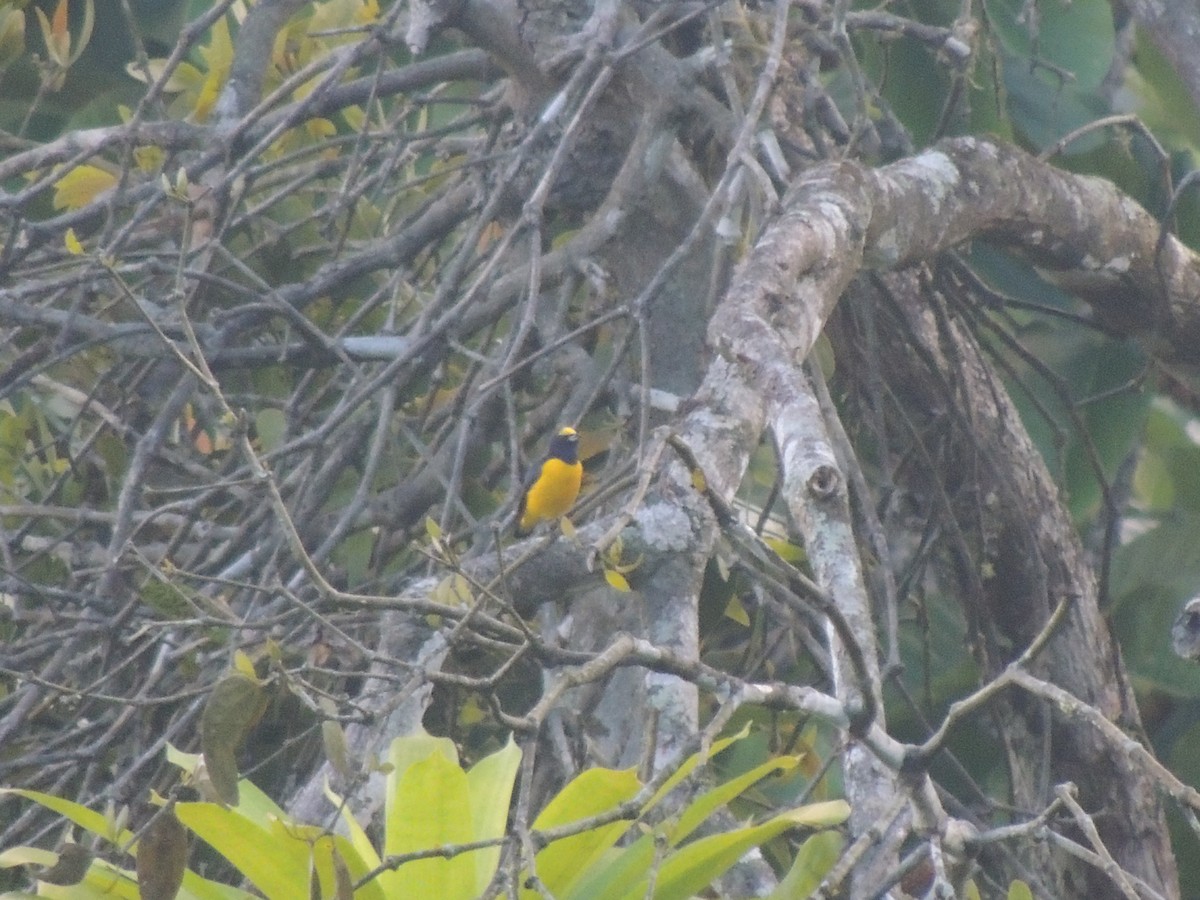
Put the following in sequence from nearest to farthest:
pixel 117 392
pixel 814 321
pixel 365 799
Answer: pixel 365 799
pixel 814 321
pixel 117 392

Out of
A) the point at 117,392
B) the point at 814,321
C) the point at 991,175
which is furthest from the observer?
the point at 117,392

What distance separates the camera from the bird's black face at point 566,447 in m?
2.83

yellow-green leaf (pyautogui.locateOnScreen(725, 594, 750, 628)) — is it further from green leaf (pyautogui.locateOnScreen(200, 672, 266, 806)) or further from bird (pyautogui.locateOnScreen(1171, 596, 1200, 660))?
green leaf (pyautogui.locateOnScreen(200, 672, 266, 806))

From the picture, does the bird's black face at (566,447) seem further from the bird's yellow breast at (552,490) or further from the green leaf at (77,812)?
the green leaf at (77,812)

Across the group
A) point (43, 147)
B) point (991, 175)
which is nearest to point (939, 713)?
point (991, 175)

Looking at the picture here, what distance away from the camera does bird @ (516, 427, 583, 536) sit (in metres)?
2.88

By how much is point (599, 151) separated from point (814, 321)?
987mm

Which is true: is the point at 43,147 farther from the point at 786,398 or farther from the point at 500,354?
the point at 786,398

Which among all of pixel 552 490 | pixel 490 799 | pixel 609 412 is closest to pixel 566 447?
pixel 609 412

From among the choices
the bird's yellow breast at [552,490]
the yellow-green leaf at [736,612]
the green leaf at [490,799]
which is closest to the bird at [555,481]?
the bird's yellow breast at [552,490]

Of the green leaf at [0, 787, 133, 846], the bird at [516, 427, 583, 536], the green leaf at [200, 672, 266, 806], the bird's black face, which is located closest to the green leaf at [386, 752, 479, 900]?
the green leaf at [200, 672, 266, 806]

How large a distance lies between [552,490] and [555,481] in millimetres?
95

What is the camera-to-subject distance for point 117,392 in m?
3.46

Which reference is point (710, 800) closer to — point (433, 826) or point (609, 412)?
point (433, 826)
